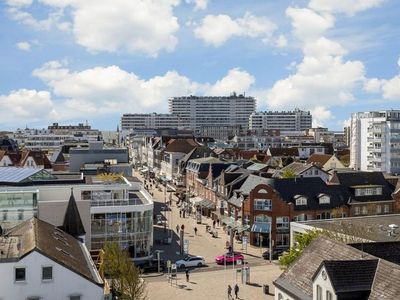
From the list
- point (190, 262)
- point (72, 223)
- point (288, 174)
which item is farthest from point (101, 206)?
point (288, 174)

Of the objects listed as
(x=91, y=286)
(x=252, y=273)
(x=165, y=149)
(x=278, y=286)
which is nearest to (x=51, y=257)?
(x=91, y=286)

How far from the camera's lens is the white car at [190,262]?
55.0m

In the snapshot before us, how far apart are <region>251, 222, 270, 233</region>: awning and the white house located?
36.7 m

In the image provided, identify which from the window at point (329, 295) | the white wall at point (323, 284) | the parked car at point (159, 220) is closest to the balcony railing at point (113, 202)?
the parked car at point (159, 220)

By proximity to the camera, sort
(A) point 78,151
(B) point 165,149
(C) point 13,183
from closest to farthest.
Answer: (C) point 13,183 → (A) point 78,151 → (B) point 165,149

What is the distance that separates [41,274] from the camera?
2988 centimetres

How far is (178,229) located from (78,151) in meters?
30.3

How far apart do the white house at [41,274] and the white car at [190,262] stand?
23.1m

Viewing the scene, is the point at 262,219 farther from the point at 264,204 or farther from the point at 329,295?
the point at 329,295

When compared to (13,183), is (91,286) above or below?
below

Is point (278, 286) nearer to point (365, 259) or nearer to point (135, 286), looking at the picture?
point (365, 259)

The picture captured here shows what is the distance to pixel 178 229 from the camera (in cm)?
7406

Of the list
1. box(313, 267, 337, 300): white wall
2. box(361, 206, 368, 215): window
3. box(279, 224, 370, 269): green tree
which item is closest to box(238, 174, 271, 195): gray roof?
box(361, 206, 368, 215): window

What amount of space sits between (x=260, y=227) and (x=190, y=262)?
1448 centimetres
